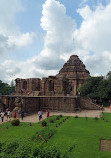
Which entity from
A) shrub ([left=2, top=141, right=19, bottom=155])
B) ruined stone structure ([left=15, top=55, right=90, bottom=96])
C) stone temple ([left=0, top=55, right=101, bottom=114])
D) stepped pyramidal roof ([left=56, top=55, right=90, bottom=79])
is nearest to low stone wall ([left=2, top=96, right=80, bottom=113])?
stone temple ([left=0, top=55, right=101, bottom=114])

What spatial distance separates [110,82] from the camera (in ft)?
110

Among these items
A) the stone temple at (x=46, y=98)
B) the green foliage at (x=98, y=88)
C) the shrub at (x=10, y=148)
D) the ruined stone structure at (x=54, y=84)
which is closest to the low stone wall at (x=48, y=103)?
the stone temple at (x=46, y=98)

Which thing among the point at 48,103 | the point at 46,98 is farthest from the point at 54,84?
the point at 48,103

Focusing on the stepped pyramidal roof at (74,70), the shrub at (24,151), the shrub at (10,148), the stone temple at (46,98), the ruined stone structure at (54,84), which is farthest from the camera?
the stepped pyramidal roof at (74,70)

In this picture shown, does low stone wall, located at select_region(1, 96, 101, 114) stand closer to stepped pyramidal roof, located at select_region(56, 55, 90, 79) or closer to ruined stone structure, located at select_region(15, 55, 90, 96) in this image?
ruined stone structure, located at select_region(15, 55, 90, 96)

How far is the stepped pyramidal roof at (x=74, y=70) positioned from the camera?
52878 millimetres

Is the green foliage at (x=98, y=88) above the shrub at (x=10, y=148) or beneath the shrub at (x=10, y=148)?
above

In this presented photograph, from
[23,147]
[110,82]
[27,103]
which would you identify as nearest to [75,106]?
[27,103]

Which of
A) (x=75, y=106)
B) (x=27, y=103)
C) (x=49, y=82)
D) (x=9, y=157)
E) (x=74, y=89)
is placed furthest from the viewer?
(x=74, y=89)

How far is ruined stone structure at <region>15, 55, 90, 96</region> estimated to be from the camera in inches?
1258

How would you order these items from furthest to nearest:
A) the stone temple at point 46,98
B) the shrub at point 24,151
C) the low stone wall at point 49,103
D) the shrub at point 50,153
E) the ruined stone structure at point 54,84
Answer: the ruined stone structure at point 54,84, the low stone wall at point 49,103, the stone temple at point 46,98, the shrub at point 50,153, the shrub at point 24,151

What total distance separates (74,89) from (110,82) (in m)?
20.4

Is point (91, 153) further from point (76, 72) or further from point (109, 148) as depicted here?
point (76, 72)

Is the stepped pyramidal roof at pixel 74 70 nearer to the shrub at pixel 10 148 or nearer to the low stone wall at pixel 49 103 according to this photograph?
the low stone wall at pixel 49 103
